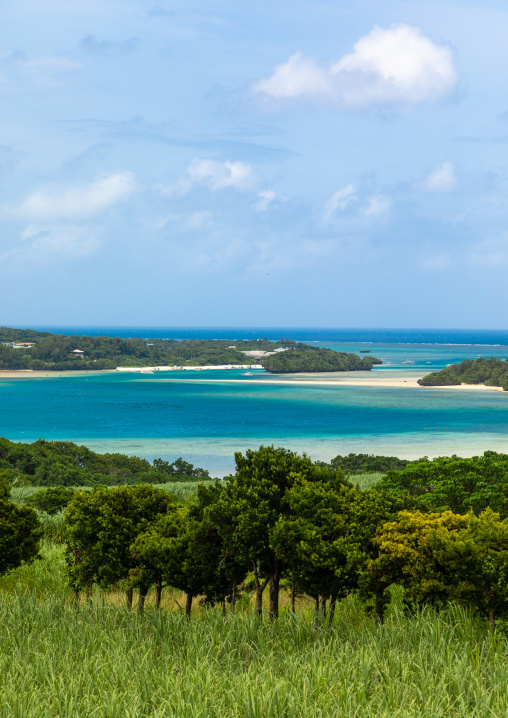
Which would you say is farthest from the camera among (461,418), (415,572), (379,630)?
(461,418)

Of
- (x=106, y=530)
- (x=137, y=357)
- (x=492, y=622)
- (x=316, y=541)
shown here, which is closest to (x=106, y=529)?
(x=106, y=530)

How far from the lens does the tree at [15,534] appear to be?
46.6 ft

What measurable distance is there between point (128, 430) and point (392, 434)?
82.7 feet

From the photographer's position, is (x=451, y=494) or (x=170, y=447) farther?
(x=170, y=447)

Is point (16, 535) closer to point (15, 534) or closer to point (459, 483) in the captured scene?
point (15, 534)

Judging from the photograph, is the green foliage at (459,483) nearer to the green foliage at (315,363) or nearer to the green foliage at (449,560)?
the green foliage at (449,560)

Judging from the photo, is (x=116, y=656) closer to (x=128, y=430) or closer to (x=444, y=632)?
(x=444, y=632)

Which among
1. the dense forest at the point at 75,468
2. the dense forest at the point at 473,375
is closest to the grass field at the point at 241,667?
the dense forest at the point at 75,468

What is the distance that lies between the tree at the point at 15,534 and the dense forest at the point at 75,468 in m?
20.5

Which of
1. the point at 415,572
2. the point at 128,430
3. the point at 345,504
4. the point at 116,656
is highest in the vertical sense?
the point at 345,504

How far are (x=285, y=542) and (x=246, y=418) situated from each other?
6180 cm

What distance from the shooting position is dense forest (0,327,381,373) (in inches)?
5768

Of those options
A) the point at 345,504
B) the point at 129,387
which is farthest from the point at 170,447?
the point at 129,387

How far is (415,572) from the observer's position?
1075 centimetres
